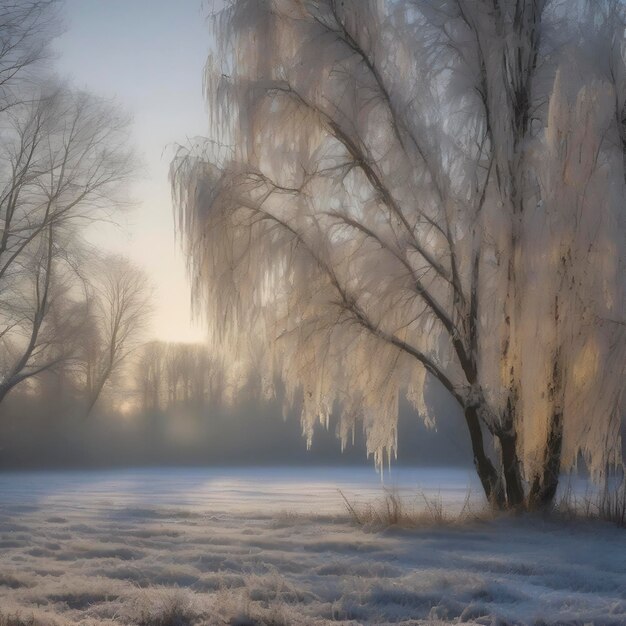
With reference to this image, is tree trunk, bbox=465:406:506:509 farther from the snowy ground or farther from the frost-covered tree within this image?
the snowy ground

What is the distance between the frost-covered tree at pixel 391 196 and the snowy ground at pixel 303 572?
113cm

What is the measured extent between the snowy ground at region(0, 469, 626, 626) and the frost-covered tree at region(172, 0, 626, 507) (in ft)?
3.72

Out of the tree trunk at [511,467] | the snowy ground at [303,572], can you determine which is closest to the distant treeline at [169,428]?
the tree trunk at [511,467]

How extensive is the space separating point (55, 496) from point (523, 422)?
6814 mm

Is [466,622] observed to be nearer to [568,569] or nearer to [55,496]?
[568,569]

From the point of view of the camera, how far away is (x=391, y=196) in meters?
6.46

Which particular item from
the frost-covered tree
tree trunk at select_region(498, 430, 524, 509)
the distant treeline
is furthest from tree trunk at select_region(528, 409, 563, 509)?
the distant treeline

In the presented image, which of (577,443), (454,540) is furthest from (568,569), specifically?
(577,443)

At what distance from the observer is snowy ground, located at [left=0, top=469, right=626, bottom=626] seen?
117 inches

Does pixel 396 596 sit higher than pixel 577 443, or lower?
lower

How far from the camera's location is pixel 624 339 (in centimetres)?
550

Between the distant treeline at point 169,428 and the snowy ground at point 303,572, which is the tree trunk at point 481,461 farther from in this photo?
the distant treeline at point 169,428

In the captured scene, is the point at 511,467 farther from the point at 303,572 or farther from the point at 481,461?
the point at 303,572

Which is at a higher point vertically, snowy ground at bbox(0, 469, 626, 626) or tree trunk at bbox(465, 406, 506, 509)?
tree trunk at bbox(465, 406, 506, 509)
